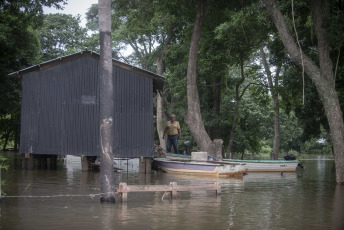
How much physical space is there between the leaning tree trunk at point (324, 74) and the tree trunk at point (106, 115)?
7770 millimetres

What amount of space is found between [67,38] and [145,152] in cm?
2561

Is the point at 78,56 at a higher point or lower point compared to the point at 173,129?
higher

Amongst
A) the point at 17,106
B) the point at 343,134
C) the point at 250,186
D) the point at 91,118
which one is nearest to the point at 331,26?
the point at 343,134

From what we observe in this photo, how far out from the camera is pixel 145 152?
59.5 ft

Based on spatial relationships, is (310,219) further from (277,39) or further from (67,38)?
(67,38)

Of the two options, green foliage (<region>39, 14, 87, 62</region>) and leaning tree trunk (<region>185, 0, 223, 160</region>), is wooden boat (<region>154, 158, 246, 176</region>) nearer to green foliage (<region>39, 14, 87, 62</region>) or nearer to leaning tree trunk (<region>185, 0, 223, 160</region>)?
leaning tree trunk (<region>185, 0, 223, 160</region>)

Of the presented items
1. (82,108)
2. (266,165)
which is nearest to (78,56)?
(82,108)

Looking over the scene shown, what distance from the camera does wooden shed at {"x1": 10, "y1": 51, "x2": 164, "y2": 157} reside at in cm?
1773

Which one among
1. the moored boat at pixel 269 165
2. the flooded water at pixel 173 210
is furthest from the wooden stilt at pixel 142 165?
the flooded water at pixel 173 210

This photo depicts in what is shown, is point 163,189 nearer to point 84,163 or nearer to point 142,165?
point 142,165

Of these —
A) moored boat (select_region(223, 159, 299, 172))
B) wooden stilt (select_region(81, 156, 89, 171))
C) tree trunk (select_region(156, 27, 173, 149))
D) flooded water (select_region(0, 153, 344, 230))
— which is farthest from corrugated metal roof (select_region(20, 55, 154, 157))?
tree trunk (select_region(156, 27, 173, 149))

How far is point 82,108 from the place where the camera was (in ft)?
58.3

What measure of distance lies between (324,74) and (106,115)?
8921 millimetres

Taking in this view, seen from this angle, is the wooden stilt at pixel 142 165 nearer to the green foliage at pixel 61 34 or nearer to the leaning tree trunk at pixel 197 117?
the leaning tree trunk at pixel 197 117
